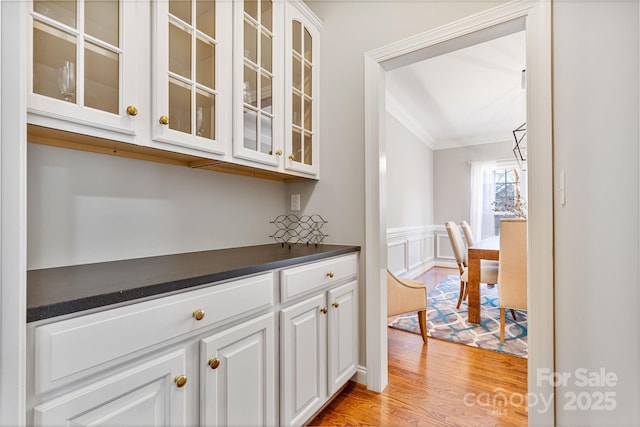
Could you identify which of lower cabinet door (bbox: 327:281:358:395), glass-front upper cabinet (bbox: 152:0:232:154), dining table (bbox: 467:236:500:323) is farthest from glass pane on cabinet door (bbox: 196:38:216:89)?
dining table (bbox: 467:236:500:323)

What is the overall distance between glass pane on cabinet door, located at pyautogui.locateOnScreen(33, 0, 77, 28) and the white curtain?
5976 mm

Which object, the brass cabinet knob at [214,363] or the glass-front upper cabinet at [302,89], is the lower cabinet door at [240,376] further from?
the glass-front upper cabinet at [302,89]

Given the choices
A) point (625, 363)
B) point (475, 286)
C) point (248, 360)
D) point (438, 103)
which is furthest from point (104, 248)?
point (438, 103)

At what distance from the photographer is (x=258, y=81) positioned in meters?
1.53

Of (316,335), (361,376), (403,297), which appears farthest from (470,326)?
(316,335)

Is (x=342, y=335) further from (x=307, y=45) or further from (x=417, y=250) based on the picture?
(x=417, y=250)

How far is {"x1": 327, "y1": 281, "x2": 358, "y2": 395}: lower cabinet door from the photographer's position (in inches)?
60.6

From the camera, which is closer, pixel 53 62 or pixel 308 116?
pixel 53 62

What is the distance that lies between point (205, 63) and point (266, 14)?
0.56m

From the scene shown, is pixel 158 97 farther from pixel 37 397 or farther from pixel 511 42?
pixel 511 42

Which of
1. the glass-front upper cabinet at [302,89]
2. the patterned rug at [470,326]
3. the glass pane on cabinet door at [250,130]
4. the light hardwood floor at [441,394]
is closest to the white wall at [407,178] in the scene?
the patterned rug at [470,326]

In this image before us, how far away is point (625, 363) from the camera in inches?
24.9

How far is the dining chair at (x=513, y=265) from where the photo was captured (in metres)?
2.29

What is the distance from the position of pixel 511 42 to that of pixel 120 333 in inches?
132
